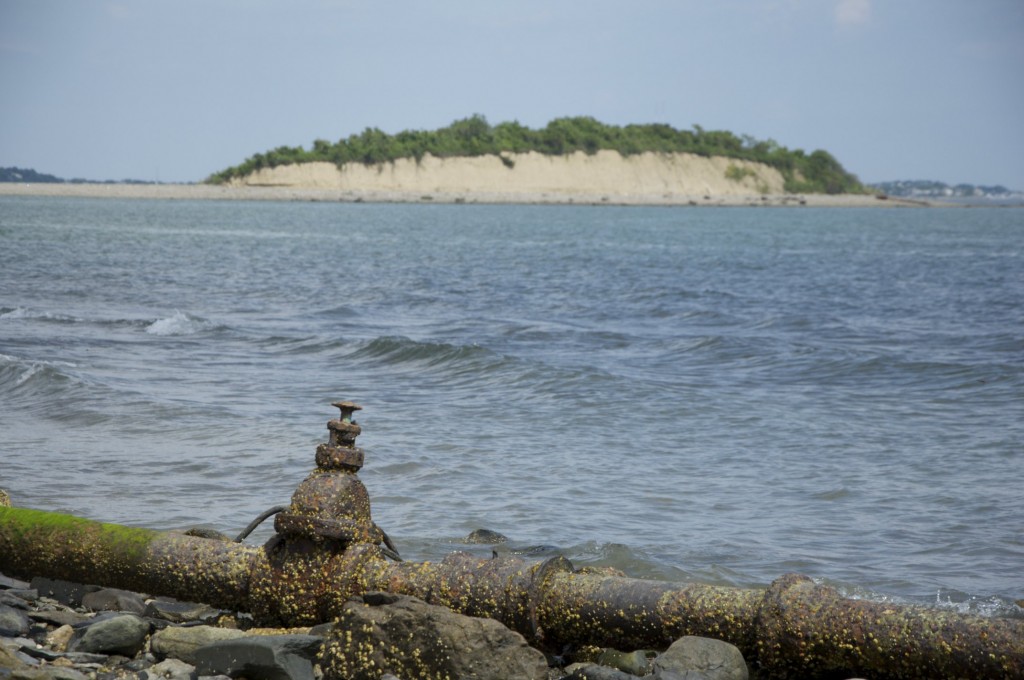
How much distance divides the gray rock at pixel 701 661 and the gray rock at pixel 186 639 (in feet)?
6.03

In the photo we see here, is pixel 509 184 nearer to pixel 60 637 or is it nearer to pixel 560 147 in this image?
pixel 560 147

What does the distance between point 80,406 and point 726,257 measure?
123 feet

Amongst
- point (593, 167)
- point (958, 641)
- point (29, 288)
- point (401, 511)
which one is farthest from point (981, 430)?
point (593, 167)

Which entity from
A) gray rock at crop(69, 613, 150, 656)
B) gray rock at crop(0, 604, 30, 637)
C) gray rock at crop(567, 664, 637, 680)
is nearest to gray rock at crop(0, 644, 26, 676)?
gray rock at crop(69, 613, 150, 656)

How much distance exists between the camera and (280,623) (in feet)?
16.9

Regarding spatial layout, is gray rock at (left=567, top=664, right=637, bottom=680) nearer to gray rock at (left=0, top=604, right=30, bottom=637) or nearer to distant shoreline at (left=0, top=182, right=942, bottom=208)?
gray rock at (left=0, top=604, right=30, bottom=637)

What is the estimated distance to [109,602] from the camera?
5.60m

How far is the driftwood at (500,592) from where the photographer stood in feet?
13.8

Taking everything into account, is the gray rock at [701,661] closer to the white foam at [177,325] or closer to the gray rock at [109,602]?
the gray rock at [109,602]

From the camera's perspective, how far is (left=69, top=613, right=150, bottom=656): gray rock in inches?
197

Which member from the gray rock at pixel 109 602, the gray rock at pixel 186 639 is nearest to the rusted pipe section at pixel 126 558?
the gray rock at pixel 109 602

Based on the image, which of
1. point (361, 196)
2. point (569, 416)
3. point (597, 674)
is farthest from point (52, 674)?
point (361, 196)

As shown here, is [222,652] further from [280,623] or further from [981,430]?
[981,430]

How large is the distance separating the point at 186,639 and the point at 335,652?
0.86 m
